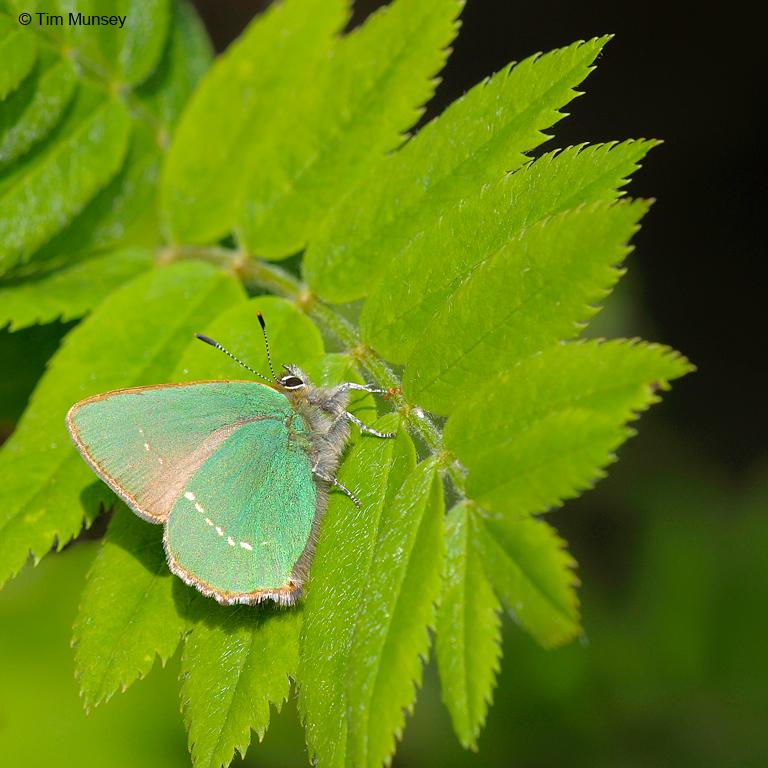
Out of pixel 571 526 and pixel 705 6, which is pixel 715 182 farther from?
pixel 571 526

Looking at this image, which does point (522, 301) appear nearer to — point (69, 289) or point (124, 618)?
point (124, 618)

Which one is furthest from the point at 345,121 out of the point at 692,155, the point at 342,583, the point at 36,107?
the point at 692,155

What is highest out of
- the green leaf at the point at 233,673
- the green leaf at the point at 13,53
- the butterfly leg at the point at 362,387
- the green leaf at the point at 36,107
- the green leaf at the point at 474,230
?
the green leaf at the point at 13,53

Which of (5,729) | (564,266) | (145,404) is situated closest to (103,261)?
(145,404)

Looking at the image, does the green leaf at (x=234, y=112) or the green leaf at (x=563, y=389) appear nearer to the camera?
the green leaf at (x=563, y=389)

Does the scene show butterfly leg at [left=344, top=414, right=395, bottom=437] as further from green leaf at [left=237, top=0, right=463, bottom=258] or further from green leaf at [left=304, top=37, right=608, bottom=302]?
green leaf at [left=237, top=0, right=463, bottom=258]

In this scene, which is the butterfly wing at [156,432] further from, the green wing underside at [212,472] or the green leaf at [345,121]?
the green leaf at [345,121]

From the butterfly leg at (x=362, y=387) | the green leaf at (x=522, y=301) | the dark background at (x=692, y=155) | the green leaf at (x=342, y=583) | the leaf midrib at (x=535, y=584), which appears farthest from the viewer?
the dark background at (x=692, y=155)

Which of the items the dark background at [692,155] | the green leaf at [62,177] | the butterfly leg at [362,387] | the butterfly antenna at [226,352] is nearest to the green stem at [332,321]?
the butterfly leg at [362,387]
